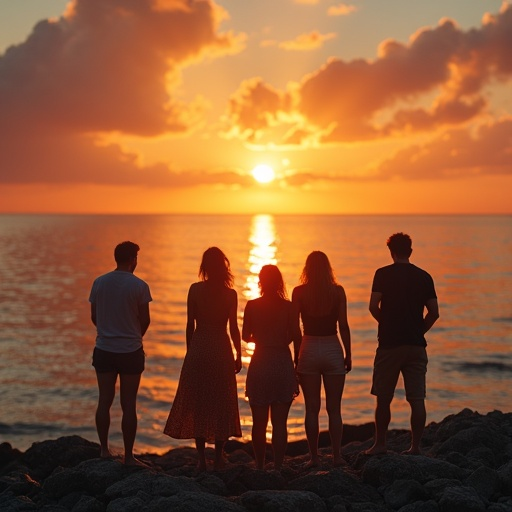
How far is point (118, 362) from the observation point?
28.1ft

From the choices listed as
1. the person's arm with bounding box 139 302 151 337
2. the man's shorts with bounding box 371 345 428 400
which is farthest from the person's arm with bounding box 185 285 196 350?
the man's shorts with bounding box 371 345 428 400

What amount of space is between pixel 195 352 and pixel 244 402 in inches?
468

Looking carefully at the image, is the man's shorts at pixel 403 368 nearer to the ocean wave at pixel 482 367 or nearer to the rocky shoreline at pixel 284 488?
the rocky shoreline at pixel 284 488

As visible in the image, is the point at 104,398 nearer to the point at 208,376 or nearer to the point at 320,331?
the point at 208,376

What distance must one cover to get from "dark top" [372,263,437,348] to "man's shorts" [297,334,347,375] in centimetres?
63

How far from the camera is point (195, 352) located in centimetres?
895

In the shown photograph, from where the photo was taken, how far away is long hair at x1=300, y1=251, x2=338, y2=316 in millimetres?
8688

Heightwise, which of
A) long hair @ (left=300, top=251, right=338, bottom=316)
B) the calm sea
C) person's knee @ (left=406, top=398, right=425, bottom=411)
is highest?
long hair @ (left=300, top=251, right=338, bottom=316)

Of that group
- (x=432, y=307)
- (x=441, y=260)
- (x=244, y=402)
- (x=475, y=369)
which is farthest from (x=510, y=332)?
(x=441, y=260)

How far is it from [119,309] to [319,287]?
7.56ft

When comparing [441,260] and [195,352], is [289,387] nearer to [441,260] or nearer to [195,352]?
[195,352]

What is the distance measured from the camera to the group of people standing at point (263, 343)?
8617 mm

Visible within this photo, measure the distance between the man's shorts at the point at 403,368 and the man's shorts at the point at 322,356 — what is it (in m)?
0.51

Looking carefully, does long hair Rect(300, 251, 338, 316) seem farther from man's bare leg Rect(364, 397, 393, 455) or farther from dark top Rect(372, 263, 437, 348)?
man's bare leg Rect(364, 397, 393, 455)
